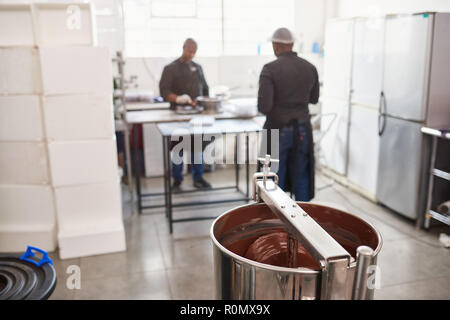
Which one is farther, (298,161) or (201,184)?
(201,184)

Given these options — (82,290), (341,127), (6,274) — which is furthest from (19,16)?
(341,127)

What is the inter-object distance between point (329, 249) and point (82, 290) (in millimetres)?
2442

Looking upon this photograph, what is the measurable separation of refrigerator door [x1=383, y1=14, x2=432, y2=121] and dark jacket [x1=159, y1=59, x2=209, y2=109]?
6.38ft

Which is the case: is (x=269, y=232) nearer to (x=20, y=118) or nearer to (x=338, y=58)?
(x=20, y=118)

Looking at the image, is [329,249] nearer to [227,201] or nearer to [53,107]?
[53,107]

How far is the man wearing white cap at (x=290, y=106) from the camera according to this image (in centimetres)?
315

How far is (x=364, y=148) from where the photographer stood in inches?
170

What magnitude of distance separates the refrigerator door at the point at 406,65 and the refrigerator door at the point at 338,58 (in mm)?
696

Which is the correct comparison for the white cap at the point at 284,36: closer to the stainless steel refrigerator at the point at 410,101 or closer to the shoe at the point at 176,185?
the stainless steel refrigerator at the point at 410,101

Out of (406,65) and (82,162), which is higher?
(406,65)

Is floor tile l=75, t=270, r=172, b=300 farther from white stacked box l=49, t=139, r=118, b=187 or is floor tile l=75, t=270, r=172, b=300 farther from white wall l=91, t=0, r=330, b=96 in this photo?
white wall l=91, t=0, r=330, b=96

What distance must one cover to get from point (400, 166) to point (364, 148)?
598mm

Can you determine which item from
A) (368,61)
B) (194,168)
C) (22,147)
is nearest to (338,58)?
(368,61)

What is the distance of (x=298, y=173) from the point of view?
3414 mm
